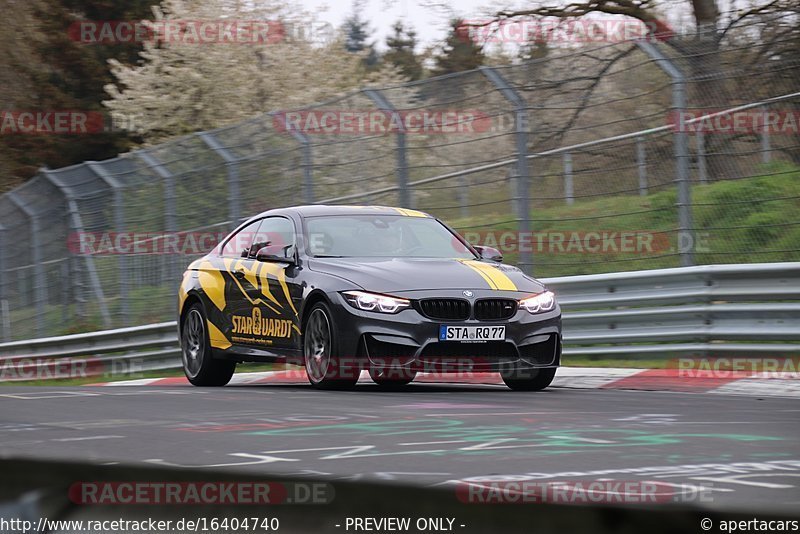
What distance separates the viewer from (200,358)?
11453 mm

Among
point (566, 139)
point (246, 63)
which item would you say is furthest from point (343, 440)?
point (246, 63)

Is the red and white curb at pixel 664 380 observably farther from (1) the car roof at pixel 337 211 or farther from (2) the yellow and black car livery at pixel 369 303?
(1) the car roof at pixel 337 211

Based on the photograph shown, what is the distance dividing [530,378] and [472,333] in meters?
0.94

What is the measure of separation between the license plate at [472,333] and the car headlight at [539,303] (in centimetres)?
29

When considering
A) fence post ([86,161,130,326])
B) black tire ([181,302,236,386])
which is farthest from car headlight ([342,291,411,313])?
fence post ([86,161,130,326])

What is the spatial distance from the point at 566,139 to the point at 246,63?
2546 cm

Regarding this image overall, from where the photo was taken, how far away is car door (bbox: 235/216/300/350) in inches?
392

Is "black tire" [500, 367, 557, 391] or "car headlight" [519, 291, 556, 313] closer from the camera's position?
"car headlight" [519, 291, 556, 313]

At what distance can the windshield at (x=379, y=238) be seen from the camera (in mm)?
10133

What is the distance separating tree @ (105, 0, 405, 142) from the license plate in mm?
27258
